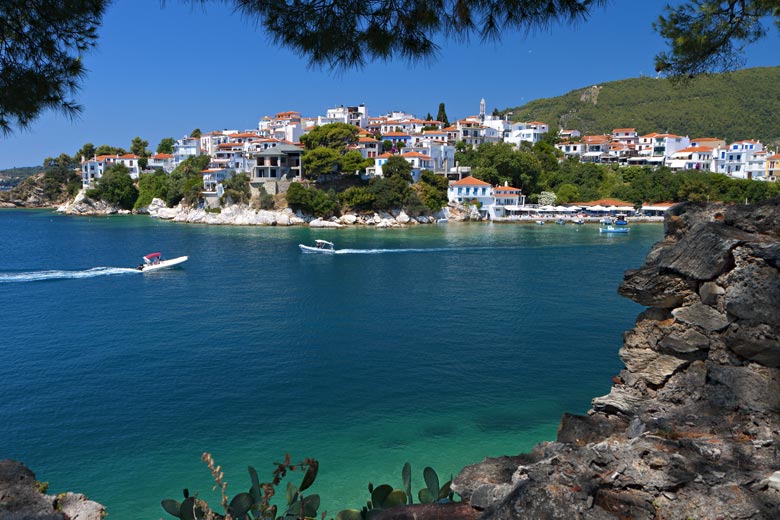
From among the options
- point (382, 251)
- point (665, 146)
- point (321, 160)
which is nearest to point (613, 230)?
point (382, 251)

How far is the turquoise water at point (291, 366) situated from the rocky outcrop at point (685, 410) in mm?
4259

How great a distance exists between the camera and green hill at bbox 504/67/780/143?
10688 cm

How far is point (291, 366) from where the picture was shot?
16359mm

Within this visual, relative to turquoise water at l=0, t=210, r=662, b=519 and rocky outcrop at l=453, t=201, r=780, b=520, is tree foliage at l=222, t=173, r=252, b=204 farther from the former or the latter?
rocky outcrop at l=453, t=201, r=780, b=520

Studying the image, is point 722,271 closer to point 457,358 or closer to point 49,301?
point 457,358

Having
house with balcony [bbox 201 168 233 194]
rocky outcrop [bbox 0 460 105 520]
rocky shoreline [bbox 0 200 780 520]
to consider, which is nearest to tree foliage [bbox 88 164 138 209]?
house with balcony [bbox 201 168 233 194]

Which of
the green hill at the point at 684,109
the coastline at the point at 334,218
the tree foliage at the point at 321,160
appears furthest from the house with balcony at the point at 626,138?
the tree foliage at the point at 321,160

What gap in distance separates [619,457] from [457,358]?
1213 centimetres

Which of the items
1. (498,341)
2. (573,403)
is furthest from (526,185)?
(573,403)

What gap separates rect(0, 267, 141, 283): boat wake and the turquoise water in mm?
209

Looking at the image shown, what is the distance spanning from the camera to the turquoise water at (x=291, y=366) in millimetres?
11039

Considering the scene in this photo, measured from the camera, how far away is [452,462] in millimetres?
10688

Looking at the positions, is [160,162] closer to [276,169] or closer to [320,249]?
[276,169]

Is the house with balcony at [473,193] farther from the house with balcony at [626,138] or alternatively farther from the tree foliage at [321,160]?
the house with balcony at [626,138]
